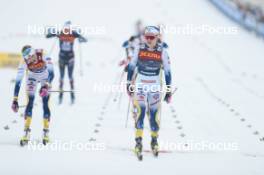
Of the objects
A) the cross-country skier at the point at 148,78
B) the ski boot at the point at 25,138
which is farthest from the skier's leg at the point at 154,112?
the ski boot at the point at 25,138

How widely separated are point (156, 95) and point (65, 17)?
16.9m

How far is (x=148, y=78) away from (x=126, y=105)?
13.9 ft

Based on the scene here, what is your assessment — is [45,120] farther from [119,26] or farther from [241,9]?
[241,9]

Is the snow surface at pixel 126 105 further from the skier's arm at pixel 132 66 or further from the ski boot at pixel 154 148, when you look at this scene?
the skier's arm at pixel 132 66

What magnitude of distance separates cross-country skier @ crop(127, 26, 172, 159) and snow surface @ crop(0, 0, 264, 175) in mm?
751

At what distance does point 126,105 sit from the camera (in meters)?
12.1

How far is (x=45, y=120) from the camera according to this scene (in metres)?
8.33

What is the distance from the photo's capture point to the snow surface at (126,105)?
763 cm

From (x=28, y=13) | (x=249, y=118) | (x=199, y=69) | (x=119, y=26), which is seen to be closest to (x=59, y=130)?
(x=249, y=118)

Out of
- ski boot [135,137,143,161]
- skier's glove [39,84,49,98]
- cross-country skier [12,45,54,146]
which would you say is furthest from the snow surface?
skier's glove [39,84,49,98]

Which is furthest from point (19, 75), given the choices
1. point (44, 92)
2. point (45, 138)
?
point (45, 138)

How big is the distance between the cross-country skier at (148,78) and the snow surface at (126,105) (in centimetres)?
75

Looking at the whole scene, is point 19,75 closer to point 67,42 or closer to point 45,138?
point 45,138

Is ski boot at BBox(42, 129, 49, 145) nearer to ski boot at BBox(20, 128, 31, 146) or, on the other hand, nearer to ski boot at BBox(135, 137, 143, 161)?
ski boot at BBox(20, 128, 31, 146)
